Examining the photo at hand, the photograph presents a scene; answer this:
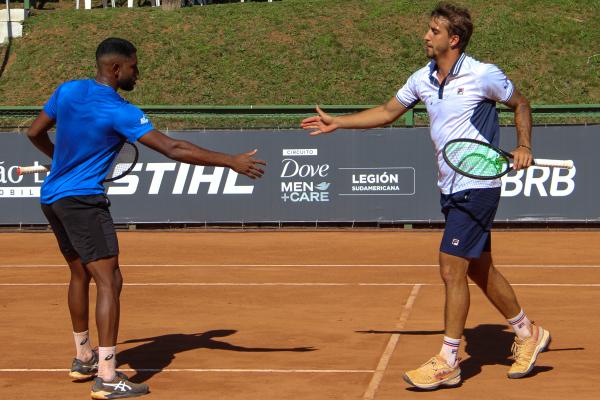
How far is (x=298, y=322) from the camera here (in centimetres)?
950

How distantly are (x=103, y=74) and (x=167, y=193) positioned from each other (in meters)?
12.6

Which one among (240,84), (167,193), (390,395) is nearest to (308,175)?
(167,193)

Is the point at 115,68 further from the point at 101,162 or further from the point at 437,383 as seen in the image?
the point at 437,383

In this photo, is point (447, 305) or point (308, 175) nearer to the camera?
point (447, 305)

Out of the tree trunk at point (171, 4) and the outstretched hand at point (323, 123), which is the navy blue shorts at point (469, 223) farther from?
the tree trunk at point (171, 4)

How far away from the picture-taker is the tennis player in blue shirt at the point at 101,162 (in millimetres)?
6656

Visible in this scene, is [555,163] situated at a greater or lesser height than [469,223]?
greater

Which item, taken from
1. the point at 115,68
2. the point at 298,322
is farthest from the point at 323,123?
the point at 298,322

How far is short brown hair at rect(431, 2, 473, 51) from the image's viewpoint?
6961mm

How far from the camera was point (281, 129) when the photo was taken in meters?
19.2

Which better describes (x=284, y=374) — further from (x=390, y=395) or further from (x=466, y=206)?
(x=466, y=206)

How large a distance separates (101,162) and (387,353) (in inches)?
101

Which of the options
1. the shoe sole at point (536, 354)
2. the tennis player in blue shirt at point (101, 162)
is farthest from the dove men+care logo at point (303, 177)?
the tennis player in blue shirt at point (101, 162)

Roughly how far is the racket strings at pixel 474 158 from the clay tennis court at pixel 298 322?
4.45ft
